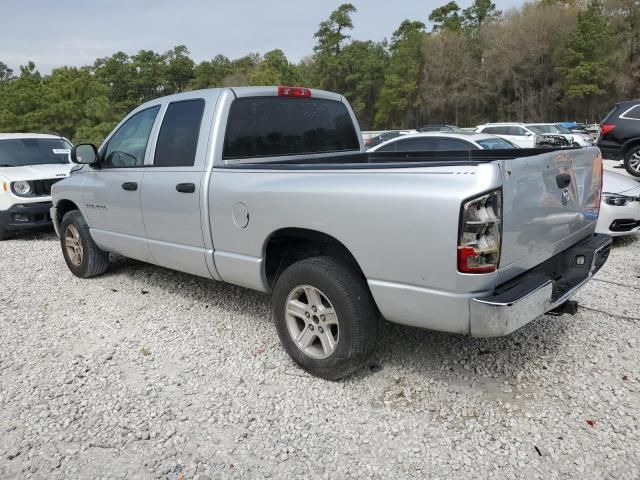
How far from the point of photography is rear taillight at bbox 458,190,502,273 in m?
2.39

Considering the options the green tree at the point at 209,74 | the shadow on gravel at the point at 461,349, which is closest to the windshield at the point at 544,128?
the shadow on gravel at the point at 461,349

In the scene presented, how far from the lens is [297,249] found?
3520mm

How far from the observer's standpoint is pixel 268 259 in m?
3.52

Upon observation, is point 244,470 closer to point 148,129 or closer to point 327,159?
point 327,159

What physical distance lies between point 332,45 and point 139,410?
6924cm

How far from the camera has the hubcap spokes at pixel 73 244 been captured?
5.48 meters

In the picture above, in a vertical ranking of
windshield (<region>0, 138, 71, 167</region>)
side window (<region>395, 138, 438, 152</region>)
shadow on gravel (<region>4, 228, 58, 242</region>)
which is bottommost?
shadow on gravel (<region>4, 228, 58, 242</region>)

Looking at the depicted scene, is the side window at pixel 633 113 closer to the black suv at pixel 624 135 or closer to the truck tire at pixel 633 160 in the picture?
the black suv at pixel 624 135

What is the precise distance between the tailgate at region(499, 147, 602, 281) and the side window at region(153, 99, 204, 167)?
2.40 meters

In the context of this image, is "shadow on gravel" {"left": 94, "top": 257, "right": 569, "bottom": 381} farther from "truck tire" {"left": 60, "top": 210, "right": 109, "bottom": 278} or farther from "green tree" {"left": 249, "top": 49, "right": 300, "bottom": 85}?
"green tree" {"left": 249, "top": 49, "right": 300, "bottom": 85}

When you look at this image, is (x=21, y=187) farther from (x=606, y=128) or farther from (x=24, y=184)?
(x=606, y=128)

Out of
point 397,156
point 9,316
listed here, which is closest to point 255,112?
point 397,156

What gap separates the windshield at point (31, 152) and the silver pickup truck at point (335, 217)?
4946 millimetres

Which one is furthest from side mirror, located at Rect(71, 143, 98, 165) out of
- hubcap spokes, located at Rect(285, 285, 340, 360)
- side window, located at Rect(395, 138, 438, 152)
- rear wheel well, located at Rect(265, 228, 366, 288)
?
side window, located at Rect(395, 138, 438, 152)
